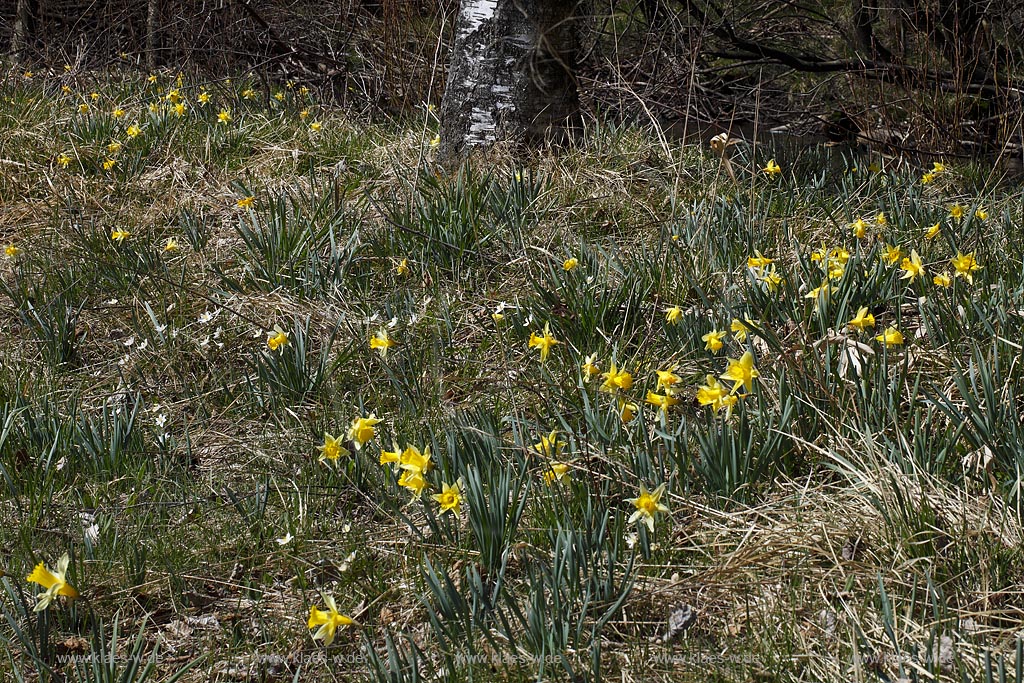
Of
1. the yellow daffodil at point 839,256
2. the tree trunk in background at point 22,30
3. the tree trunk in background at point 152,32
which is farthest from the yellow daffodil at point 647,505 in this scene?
the tree trunk in background at point 22,30

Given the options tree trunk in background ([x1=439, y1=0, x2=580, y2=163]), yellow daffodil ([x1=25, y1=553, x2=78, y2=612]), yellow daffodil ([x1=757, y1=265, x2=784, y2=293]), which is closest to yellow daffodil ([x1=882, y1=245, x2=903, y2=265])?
yellow daffodil ([x1=757, y1=265, x2=784, y2=293])

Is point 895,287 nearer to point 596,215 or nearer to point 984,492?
point 984,492

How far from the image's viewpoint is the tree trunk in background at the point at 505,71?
4.42 m

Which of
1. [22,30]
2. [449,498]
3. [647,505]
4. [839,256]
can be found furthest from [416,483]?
[22,30]

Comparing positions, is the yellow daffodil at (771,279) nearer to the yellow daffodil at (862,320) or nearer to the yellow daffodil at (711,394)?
the yellow daffodil at (862,320)

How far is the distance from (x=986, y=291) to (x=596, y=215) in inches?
64.7

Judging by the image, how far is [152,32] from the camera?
24.4ft

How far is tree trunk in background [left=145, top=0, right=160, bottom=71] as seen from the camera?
7.51 metres

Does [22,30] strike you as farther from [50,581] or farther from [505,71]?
A: [50,581]

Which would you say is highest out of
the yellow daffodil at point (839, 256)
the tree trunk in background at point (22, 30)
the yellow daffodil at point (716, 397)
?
the yellow daffodil at point (839, 256)

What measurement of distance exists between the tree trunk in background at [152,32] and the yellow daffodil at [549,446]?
627cm

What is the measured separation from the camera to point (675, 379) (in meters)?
2.20

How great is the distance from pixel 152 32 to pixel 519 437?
21.2 ft

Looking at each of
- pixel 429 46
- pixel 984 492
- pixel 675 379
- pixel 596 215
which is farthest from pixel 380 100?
pixel 984 492
